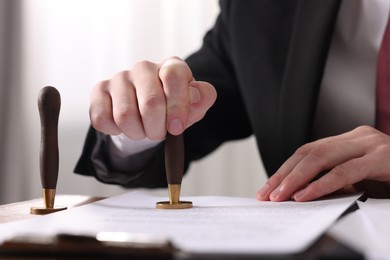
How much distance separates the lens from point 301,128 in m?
1.03

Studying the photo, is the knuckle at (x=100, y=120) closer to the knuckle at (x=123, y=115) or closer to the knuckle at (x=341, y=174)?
the knuckle at (x=123, y=115)

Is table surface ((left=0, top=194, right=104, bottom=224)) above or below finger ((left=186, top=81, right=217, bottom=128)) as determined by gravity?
below

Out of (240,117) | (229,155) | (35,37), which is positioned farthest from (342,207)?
(35,37)

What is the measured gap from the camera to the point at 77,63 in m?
2.21

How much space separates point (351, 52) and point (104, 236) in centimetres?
82

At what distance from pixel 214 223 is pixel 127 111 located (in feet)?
0.71

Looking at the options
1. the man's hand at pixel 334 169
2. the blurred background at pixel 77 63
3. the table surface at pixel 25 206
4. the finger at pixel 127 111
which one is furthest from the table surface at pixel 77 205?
the blurred background at pixel 77 63

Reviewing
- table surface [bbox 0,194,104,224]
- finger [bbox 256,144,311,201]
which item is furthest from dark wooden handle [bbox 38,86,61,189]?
finger [bbox 256,144,311,201]

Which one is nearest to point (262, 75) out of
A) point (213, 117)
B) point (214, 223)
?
point (213, 117)

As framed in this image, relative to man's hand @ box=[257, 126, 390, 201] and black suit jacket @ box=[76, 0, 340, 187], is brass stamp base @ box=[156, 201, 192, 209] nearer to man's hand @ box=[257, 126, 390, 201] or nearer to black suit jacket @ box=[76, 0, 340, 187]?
man's hand @ box=[257, 126, 390, 201]

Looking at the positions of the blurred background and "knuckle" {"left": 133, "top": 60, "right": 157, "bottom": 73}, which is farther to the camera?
the blurred background

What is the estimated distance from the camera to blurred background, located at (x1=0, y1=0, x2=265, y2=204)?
2.21 m

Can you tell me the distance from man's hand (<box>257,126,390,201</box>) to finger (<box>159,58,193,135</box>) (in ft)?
0.40

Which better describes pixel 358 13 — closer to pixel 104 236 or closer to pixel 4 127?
pixel 104 236
